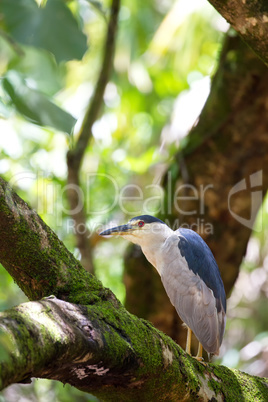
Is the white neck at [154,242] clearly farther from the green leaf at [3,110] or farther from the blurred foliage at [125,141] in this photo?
the green leaf at [3,110]

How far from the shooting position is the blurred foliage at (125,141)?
598 centimetres

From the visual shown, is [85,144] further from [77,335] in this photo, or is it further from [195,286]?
[77,335]

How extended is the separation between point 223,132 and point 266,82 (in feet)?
2.09

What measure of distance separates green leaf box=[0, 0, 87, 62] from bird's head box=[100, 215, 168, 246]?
2613 millimetres

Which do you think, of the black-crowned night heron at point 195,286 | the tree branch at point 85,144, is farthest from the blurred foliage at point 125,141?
the black-crowned night heron at point 195,286

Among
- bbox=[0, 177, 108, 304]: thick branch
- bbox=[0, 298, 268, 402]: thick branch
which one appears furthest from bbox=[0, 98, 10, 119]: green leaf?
bbox=[0, 177, 108, 304]: thick branch

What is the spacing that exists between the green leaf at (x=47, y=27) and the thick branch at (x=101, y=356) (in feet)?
2.94

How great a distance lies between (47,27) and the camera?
1.55 metres

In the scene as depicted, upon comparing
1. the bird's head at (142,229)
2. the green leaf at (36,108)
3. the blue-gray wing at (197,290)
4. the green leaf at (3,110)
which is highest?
the green leaf at (3,110)

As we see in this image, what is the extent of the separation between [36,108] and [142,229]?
3.13 metres

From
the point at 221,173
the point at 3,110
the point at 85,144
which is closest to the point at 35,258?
the point at 3,110

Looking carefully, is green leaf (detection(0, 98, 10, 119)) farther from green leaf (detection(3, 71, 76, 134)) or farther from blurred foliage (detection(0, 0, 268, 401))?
blurred foliage (detection(0, 0, 268, 401))

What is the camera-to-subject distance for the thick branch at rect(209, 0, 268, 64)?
96.0 inches

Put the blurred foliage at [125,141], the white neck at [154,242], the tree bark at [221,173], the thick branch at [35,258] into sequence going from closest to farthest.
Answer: the thick branch at [35,258] → the white neck at [154,242] → the tree bark at [221,173] → the blurred foliage at [125,141]
